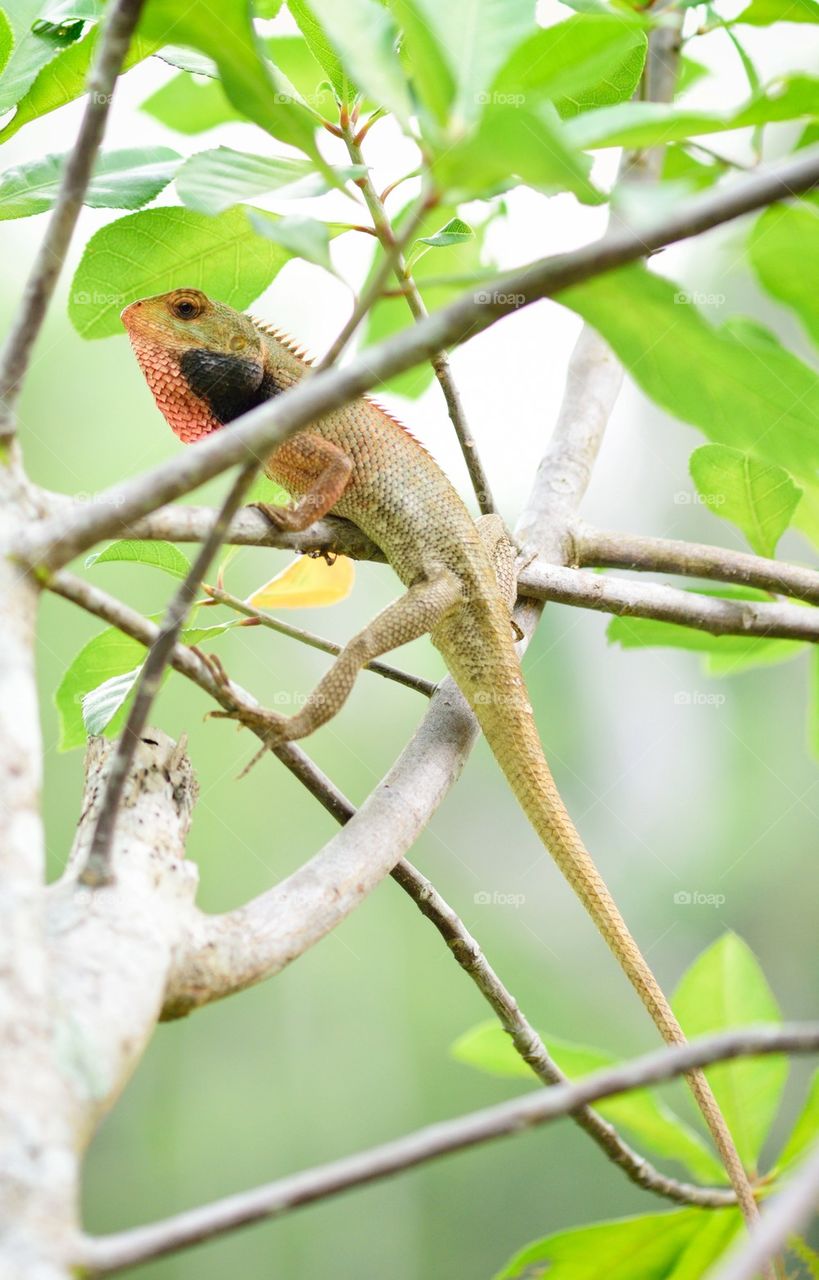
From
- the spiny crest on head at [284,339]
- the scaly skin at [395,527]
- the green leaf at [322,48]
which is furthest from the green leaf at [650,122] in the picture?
the spiny crest on head at [284,339]

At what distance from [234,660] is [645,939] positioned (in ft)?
7.44

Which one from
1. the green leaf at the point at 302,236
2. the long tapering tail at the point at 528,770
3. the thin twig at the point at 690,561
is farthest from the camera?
the thin twig at the point at 690,561

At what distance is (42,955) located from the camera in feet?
1.99

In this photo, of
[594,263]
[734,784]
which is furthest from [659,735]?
[594,263]

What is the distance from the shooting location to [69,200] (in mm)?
664

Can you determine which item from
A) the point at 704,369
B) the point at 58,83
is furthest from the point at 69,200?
the point at 58,83

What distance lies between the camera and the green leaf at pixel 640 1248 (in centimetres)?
128

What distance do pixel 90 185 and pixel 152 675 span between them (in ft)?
2.19

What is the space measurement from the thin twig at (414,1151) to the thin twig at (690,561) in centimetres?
117

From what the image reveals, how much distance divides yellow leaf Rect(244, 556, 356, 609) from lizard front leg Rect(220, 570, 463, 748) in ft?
0.34

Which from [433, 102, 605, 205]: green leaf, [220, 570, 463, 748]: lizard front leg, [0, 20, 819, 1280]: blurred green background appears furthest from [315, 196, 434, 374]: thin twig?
[0, 20, 819, 1280]: blurred green background

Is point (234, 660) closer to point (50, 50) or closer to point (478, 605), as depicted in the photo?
point (478, 605)

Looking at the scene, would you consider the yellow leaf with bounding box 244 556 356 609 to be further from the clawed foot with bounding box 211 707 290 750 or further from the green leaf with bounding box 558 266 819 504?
the green leaf with bounding box 558 266 819 504

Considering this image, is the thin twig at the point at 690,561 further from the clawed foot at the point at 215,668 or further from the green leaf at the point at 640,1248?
the green leaf at the point at 640,1248
